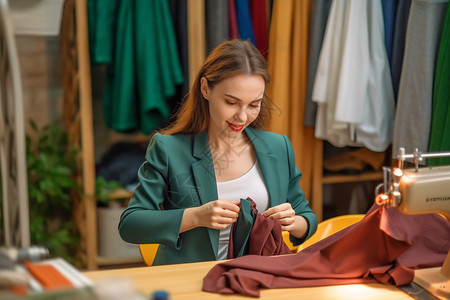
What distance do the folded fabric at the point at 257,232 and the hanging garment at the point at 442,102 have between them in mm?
1137

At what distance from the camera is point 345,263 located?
3.97 feet

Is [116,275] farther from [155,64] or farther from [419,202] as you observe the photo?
[155,64]

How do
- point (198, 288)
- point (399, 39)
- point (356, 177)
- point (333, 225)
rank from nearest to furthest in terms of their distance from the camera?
point (198, 288)
point (333, 225)
point (399, 39)
point (356, 177)

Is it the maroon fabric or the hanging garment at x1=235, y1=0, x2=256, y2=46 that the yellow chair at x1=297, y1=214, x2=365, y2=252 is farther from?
the hanging garment at x1=235, y1=0, x2=256, y2=46

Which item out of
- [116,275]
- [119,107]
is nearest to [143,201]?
[116,275]

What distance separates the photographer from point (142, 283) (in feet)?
3.76

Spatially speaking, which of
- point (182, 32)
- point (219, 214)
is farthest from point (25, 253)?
point (182, 32)

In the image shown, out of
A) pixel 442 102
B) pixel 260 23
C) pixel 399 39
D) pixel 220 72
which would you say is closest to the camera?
pixel 220 72

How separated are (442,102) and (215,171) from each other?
1.20 meters

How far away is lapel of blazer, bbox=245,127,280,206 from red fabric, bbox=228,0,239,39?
112 centimetres

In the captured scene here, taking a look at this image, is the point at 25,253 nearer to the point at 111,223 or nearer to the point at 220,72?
the point at 220,72

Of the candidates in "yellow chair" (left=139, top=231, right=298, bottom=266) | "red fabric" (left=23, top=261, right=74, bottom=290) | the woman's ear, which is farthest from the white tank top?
"red fabric" (left=23, top=261, right=74, bottom=290)

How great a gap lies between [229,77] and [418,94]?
1250 mm

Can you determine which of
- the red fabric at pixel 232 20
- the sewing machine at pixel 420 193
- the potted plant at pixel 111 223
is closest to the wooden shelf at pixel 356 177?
the red fabric at pixel 232 20
